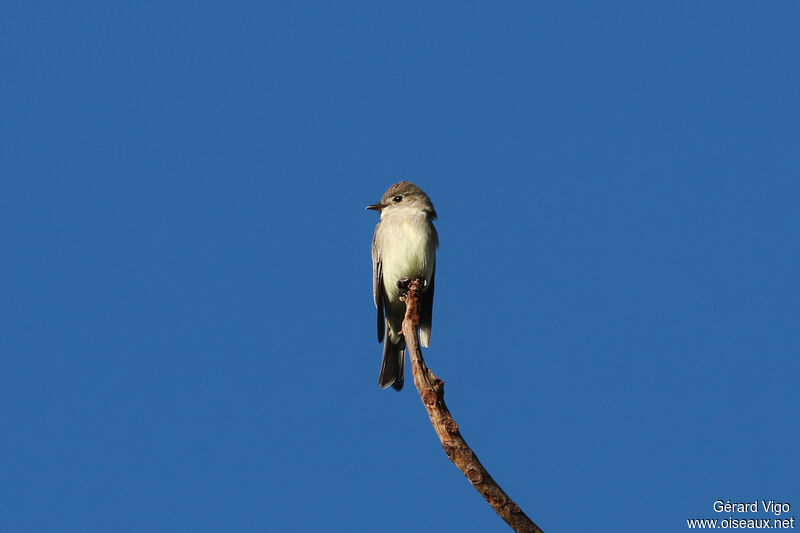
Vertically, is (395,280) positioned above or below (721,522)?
above

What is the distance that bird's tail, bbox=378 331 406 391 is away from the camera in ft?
35.1

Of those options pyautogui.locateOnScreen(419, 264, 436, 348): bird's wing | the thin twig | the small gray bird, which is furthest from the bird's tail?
the thin twig

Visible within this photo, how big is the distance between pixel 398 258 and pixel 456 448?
3839 millimetres

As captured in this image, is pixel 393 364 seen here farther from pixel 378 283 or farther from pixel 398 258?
pixel 398 258

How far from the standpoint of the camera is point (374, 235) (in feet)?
36.8

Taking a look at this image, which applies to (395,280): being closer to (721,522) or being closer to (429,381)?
(429,381)

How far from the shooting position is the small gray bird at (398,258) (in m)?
10.6

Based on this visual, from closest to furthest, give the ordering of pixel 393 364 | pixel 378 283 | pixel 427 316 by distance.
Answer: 1. pixel 393 364
2. pixel 378 283
3. pixel 427 316

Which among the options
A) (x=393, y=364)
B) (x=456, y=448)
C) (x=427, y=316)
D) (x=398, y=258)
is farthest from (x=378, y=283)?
(x=456, y=448)

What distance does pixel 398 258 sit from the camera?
1066 cm

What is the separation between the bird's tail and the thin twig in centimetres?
236

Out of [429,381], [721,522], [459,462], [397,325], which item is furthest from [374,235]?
[721,522]

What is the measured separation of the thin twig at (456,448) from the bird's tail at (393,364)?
236 centimetres

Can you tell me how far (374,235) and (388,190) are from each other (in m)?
0.68
